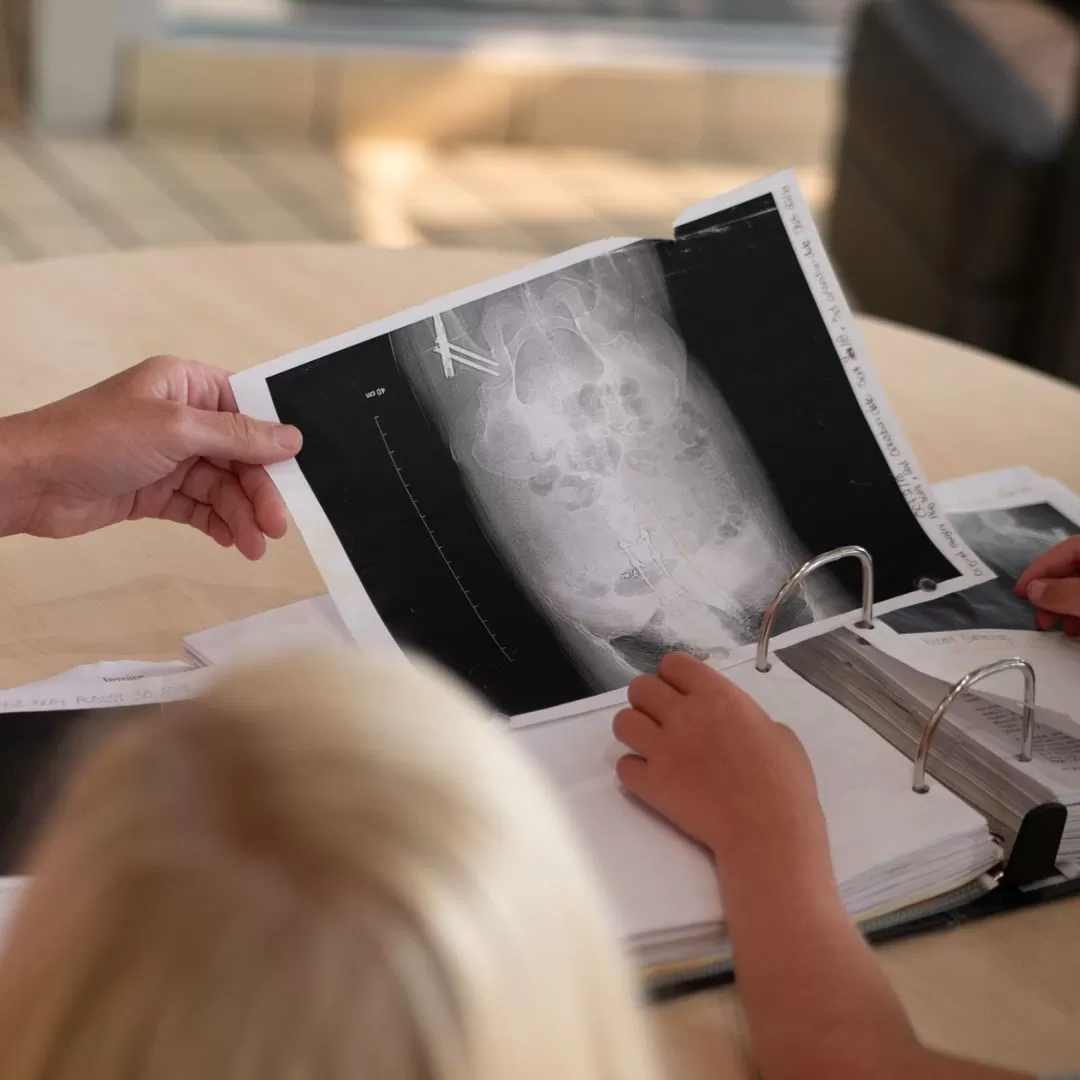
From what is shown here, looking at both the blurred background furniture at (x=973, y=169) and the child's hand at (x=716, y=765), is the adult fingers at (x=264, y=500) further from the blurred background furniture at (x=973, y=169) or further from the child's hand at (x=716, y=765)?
the blurred background furniture at (x=973, y=169)

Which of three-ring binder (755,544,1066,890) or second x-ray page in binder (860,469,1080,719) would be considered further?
second x-ray page in binder (860,469,1080,719)

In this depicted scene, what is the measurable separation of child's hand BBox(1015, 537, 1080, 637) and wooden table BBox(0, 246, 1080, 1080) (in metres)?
0.15

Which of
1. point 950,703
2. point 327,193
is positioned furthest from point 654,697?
point 327,193

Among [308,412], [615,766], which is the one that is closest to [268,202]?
[308,412]

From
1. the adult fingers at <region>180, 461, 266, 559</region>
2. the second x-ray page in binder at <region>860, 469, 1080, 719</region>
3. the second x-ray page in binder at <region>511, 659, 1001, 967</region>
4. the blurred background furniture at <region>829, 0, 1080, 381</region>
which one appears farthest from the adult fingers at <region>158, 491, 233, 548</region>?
the blurred background furniture at <region>829, 0, 1080, 381</region>

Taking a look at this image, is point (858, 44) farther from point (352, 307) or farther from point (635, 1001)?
point (635, 1001)

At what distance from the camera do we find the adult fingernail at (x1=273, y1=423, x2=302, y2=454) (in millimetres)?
878

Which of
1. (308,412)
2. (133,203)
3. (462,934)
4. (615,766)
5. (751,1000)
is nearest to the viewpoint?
(462,934)

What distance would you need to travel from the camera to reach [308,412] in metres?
0.89

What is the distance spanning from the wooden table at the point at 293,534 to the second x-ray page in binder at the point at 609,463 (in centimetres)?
10

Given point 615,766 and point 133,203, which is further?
point 133,203

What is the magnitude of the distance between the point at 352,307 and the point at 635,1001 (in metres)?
0.86

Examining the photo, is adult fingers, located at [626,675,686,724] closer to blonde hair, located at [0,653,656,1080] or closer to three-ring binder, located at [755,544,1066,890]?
three-ring binder, located at [755,544,1066,890]

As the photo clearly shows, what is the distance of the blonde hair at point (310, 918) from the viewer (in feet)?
1.17
